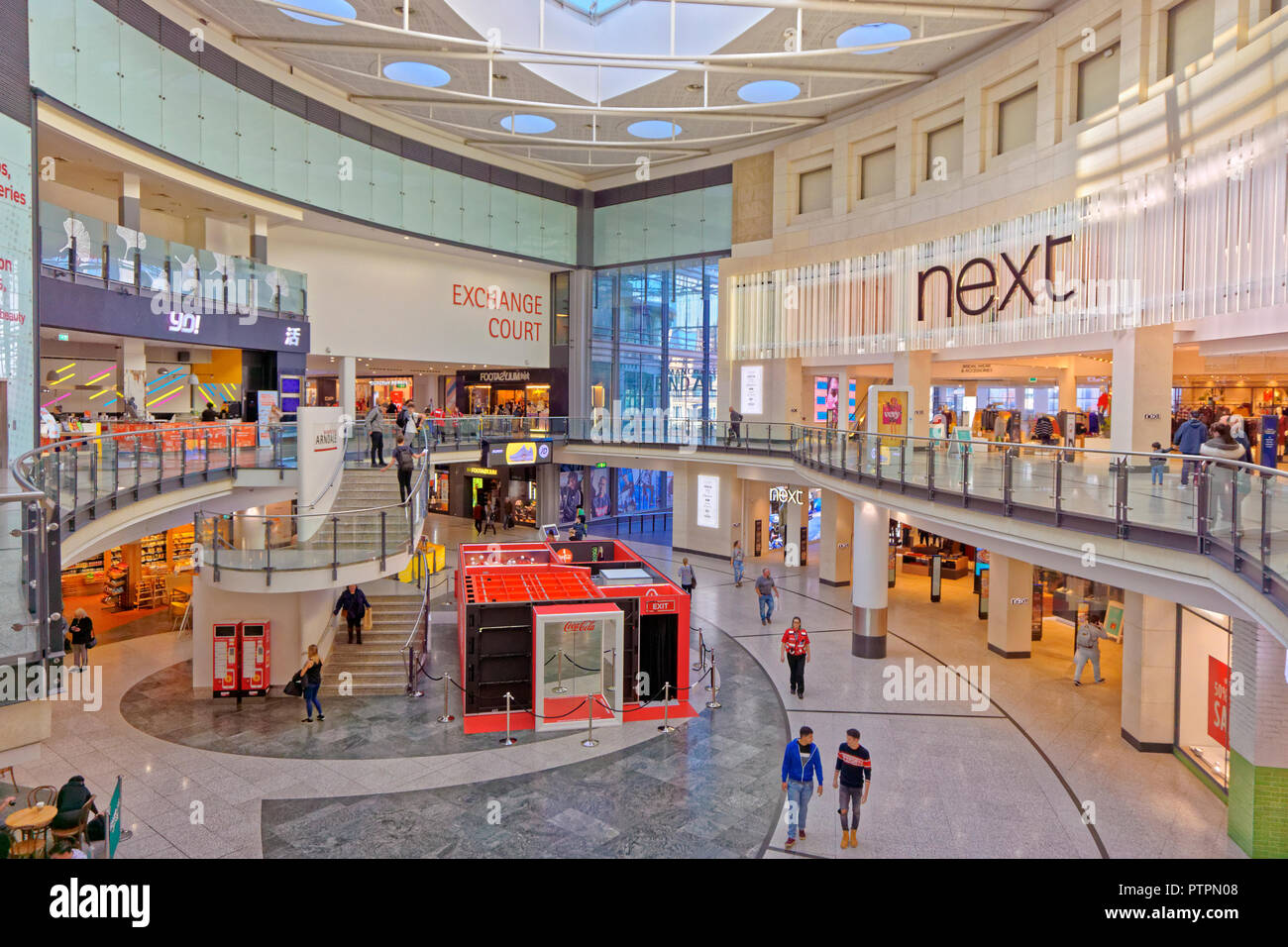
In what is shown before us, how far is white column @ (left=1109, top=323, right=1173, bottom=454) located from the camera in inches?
528

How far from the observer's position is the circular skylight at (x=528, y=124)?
25688 mm

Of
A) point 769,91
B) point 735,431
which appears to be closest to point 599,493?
point 735,431

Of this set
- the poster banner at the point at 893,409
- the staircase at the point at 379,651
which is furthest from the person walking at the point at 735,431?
the staircase at the point at 379,651

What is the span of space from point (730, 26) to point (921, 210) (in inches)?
265

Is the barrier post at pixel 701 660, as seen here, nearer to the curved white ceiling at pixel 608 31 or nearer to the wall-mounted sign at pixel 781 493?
the wall-mounted sign at pixel 781 493

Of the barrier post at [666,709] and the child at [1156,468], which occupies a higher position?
the child at [1156,468]

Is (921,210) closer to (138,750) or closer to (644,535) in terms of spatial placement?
(644,535)

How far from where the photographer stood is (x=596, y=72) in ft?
76.0

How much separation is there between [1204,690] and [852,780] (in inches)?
254

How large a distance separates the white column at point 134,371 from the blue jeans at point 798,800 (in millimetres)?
15870

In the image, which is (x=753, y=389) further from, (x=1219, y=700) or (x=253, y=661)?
(x=253, y=661)

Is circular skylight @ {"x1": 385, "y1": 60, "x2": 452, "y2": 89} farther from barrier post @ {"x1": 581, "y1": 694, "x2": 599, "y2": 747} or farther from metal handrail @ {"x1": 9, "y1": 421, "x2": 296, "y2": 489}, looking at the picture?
barrier post @ {"x1": 581, "y1": 694, "x2": 599, "y2": 747}

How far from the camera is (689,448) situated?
89.2ft
